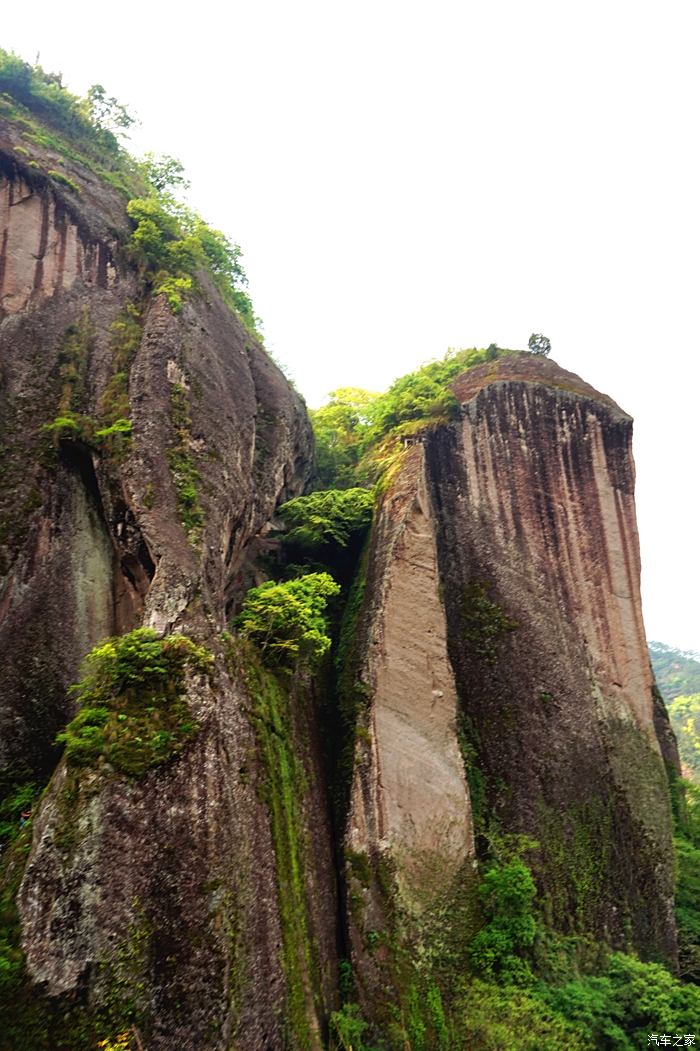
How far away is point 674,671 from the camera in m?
75.3

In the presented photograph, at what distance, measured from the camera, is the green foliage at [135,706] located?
8.91 meters

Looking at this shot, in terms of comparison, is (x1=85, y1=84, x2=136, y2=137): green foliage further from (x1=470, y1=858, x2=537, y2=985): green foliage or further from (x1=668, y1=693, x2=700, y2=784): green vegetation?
(x1=668, y1=693, x2=700, y2=784): green vegetation

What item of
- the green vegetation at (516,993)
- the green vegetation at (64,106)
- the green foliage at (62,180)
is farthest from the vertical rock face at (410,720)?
the green vegetation at (64,106)

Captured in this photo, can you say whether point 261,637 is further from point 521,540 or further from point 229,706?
point 521,540

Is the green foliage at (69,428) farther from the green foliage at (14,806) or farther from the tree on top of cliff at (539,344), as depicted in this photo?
the tree on top of cliff at (539,344)

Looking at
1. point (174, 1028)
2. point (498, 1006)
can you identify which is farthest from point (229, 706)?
point (498, 1006)

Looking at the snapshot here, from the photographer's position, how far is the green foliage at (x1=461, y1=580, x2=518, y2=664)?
15515 mm

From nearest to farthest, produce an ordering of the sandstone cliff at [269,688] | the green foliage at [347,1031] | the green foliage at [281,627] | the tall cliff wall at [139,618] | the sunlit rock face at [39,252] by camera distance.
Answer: the tall cliff wall at [139,618], the sandstone cliff at [269,688], the green foliage at [347,1031], the green foliage at [281,627], the sunlit rock face at [39,252]

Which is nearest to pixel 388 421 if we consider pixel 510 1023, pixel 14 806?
pixel 14 806

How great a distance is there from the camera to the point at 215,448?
14.0m

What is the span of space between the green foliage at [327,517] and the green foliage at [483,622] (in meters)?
3.21

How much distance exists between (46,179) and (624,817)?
66.9 feet

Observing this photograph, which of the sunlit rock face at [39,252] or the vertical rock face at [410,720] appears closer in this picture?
the vertical rock face at [410,720]

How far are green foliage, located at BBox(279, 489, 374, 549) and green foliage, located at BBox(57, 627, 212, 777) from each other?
6221 mm
